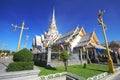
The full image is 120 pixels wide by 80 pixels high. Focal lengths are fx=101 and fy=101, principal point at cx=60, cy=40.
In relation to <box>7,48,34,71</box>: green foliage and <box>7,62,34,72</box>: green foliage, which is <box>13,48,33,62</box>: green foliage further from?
<box>7,62,34,72</box>: green foliage

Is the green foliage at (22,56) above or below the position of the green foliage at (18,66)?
above

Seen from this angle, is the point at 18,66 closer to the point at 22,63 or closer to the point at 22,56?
the point at 22,63

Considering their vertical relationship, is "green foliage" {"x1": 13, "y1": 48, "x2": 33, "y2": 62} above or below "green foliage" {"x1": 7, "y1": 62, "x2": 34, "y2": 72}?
above

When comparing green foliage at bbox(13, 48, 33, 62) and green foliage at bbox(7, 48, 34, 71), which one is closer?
green foliage at bbox(7, 48, 34, 71)

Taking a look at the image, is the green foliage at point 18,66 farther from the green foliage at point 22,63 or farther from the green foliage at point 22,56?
the green foliage at point 22,56

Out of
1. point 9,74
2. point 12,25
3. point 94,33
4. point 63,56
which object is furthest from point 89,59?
point 9,74

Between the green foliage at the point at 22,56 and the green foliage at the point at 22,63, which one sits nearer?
the green foliage at the point at 22,63

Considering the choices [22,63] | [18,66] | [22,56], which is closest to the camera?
[18,66]

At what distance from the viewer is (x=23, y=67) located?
20.2 ft

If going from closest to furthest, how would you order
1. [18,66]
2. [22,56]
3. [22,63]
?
[18,66] → [22,63] → [22,56]

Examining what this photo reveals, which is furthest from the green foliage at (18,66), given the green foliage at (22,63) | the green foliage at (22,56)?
the green foliage at (22,56)

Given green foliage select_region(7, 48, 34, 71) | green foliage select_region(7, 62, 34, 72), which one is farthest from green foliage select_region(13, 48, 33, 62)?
green foliage select_region(7, 62, 34, 72)

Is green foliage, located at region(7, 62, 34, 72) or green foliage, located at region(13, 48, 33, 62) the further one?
green foliage, located at region(13, 48, 33, 62)

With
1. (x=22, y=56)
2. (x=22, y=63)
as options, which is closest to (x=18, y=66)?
(x=22, y=63)
